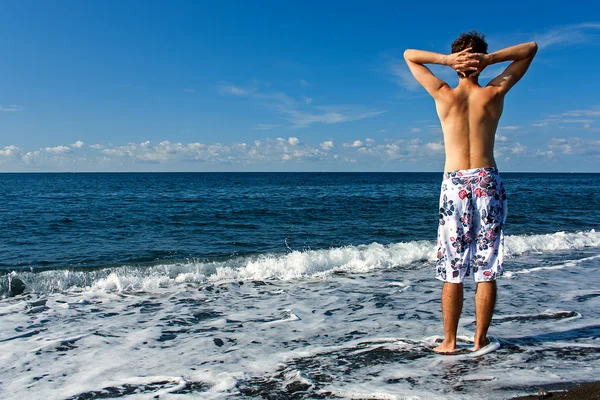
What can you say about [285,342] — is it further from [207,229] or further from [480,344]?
[207,229]

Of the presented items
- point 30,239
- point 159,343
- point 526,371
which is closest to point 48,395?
point 159,343

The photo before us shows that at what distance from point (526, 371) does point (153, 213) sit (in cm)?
2090

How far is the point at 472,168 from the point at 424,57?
101 cm

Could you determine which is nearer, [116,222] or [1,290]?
[1,290]

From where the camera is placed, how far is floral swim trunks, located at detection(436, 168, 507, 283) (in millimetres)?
3377

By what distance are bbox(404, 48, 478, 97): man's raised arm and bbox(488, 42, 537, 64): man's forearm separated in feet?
0.56

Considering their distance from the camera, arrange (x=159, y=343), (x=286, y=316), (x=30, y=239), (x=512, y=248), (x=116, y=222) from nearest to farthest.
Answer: (x=159, y=343) → (x=286, y=316) → (x=512, y=248) → (x=30, y=239) → (x=116, y=222)

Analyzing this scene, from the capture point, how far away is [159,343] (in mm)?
4488

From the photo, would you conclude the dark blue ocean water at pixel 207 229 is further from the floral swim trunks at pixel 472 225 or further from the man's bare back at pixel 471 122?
the man's bare back at pixel 471 122

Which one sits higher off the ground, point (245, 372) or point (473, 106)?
point (473, 106)

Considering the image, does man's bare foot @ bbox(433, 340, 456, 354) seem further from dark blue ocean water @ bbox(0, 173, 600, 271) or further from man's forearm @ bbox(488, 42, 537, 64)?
dark blue ocean water @ bbox(0, 173, 600, 271)

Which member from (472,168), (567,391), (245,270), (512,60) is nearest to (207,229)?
(245,270)

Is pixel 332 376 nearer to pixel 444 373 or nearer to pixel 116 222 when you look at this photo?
pixel 444 373

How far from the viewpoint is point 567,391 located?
2.93m
